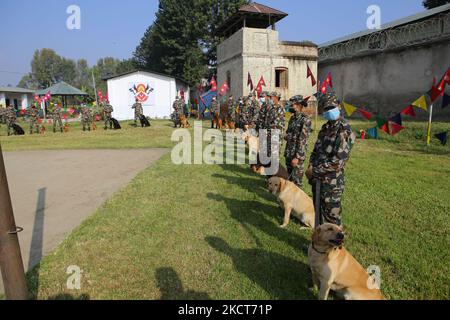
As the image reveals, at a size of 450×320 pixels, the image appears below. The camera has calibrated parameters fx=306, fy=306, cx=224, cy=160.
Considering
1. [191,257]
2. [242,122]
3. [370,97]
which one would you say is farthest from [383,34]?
[191,257]

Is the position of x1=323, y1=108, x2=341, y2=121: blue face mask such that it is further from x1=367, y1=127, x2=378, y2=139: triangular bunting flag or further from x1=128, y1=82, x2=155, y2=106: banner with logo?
x1=128, y1=82, x2=155, y2=106: banner with logo

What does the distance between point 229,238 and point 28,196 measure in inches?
199

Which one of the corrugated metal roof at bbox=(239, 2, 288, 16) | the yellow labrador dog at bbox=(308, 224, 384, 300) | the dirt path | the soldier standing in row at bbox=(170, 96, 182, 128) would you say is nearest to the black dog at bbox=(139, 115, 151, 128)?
the soldier standing in row at bbox=(170, 96, 182, 128)

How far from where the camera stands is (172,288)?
3605 millimetres

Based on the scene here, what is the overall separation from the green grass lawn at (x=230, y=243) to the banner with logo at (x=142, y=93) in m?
24.5

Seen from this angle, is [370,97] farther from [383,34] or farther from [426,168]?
[426,168]

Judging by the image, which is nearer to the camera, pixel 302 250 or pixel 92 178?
pixel 302 250

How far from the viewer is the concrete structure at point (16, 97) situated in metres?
41.6

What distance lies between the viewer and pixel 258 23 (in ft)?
84.1

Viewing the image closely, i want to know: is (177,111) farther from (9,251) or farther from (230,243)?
(9,251)

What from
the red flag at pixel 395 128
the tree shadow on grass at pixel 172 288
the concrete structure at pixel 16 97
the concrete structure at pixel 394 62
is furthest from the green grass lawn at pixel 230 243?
the concrete structure at pixel 16 97

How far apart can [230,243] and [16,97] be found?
52709 mm

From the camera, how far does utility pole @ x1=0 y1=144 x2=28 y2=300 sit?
254cm
